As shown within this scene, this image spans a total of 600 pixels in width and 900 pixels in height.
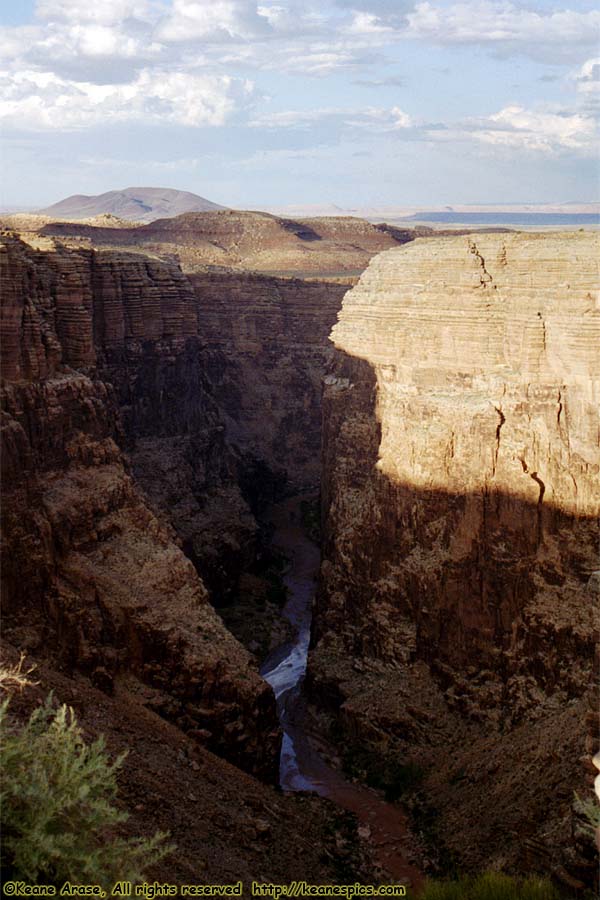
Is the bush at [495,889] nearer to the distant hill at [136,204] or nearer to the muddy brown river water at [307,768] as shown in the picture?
the muddy brown river water at [307,768]

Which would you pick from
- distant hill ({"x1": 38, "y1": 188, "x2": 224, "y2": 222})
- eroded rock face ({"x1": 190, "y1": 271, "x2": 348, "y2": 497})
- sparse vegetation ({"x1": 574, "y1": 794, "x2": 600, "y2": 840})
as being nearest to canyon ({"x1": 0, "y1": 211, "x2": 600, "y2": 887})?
sparse vegetation ({"x1": 574, "y1": 794, "x2": 600, "y2": 840})

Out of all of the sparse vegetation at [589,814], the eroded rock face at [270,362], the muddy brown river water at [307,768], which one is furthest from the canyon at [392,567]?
the eroded rock face at [270,362]

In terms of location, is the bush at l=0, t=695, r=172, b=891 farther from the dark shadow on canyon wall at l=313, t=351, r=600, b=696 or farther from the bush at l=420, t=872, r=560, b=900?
the dark shadow on canyon wall at l=313, t=351, r=600, b=696

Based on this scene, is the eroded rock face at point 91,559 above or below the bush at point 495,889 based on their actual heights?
above

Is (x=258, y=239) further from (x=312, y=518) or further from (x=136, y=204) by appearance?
(x=136, y=204)

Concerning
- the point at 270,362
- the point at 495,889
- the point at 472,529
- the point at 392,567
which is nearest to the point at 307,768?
the point at 392,567

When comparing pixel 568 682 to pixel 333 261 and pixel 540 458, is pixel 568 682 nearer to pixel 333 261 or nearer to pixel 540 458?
pixel 540 458
